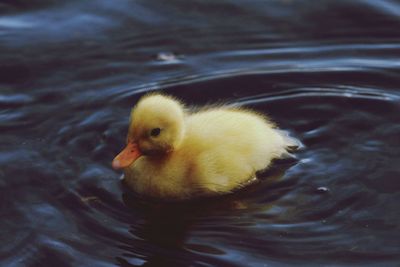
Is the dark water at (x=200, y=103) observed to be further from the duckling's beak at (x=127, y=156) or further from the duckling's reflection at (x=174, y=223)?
the duckling's beak at (x=127, y=156)

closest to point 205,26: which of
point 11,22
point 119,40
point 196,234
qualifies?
point 119,40

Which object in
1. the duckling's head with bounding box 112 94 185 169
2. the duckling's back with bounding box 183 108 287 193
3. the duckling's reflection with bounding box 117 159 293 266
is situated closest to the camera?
the duckling's reflection with bounding box 117 159 293 266

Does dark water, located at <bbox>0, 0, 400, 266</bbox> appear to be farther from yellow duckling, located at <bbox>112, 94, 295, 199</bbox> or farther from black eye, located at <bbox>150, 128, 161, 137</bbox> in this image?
black eye, located at <bbox>150, 128, 161, 137</bbox>

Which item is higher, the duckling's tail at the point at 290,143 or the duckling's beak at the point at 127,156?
the duckling's tail at the point at 290,143

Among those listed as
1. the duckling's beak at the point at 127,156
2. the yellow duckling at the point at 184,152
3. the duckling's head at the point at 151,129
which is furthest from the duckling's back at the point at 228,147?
the duckling's beak at the point at 127,156

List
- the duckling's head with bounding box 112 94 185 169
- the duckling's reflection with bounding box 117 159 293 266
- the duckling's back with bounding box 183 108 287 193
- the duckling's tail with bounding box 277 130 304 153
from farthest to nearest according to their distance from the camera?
the duckling's tail with bounding box 277 130 304 153, the duckling's back with bounding box 183 108 287 193, the duckling's head with bounding box 112 94 185 169, the duckling's reflection with bounding box 117 159 293 266

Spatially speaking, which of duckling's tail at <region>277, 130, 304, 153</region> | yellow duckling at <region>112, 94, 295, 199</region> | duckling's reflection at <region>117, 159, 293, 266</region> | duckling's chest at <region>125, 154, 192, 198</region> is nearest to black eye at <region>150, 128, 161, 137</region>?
yellow duckling at <region>112, 94, 295, 199</region>

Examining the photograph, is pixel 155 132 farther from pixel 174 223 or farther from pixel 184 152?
pixel 174 223
